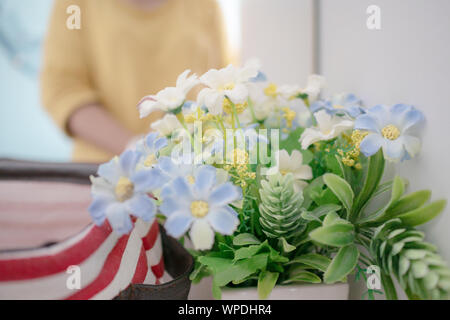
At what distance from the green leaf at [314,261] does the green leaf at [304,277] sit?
11 millimetres

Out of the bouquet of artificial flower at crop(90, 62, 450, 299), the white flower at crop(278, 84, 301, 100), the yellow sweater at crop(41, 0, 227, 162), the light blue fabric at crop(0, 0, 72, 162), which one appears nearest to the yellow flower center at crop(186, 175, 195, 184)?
the bouquet of artificial flower at crop(90, 62, 450, 299)

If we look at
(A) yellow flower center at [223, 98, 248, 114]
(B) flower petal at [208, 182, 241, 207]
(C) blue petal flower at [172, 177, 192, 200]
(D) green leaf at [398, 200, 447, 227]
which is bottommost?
(D) green leaf at [398, 200, 447, 227]

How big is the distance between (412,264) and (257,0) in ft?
2.20

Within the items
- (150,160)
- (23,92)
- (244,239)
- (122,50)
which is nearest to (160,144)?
(150,160)

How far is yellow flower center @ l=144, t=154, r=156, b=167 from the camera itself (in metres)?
0.33

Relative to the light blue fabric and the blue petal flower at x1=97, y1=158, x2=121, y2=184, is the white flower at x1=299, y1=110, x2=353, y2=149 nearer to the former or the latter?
the blue petal flower at x1=97, y1=158, x2=121, y2=184

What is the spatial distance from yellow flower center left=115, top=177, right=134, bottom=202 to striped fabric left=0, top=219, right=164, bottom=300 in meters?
0.08

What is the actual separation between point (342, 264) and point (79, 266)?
0.26 meters

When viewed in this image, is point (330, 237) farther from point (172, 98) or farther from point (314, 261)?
point (172, 98)

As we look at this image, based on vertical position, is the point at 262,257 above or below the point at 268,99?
below

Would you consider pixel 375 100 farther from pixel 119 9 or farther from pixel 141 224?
pixel 119 9

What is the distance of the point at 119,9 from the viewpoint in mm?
990

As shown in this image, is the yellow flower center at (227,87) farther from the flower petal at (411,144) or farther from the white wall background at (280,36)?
the white wall background at (280,36)
